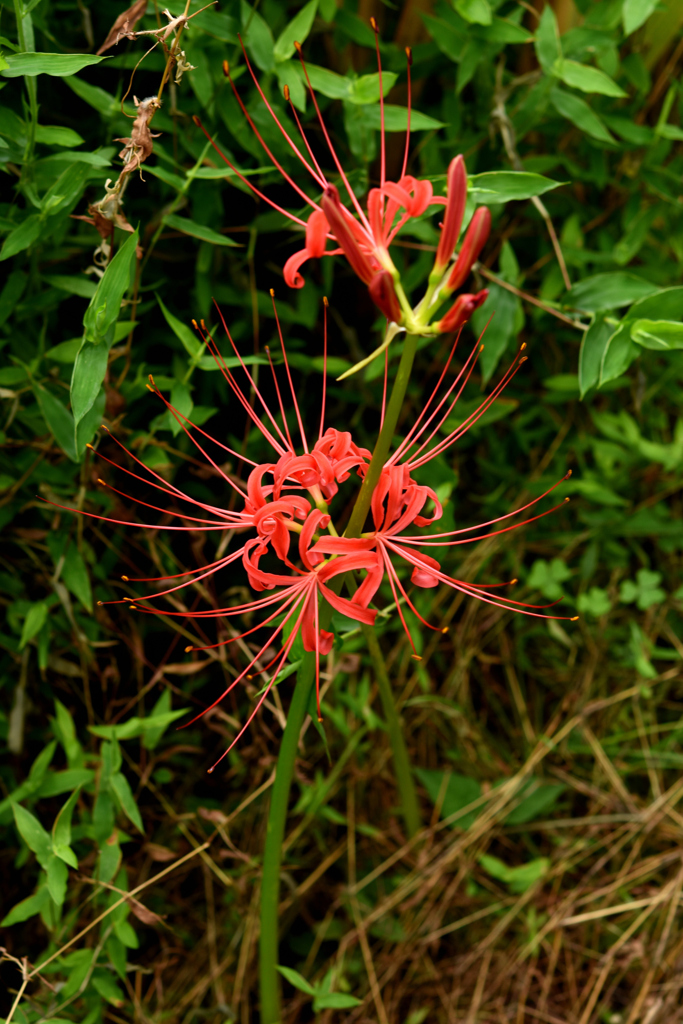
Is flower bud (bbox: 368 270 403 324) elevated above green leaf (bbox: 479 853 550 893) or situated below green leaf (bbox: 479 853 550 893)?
above

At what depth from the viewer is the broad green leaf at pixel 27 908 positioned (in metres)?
1.11

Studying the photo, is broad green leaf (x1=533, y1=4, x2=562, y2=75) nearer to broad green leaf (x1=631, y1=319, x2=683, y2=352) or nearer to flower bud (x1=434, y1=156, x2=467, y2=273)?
broad green leaf (x1=631, y1=319, x2=683, y2=352)

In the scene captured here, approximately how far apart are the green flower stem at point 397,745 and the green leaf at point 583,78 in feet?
2.99

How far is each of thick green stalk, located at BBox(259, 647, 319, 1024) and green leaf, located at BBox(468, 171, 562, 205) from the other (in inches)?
25.7

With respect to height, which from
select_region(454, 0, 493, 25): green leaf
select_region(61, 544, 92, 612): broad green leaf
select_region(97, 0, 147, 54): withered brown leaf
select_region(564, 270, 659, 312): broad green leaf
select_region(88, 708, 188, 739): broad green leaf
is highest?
select_region(97, 0, 147, 54): withered brown leaf

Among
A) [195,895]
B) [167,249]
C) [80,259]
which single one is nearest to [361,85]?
[167,249]

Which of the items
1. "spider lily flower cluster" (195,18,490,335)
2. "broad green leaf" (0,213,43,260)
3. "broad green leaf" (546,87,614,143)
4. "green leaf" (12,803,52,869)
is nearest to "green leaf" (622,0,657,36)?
"broad green leaf" (546,87,614,143)

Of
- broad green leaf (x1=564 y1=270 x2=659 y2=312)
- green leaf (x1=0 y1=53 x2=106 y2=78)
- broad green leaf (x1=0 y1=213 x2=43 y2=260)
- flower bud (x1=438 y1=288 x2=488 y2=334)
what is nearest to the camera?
flower bud (x1=438 y1=288 x2=488 y2=334)

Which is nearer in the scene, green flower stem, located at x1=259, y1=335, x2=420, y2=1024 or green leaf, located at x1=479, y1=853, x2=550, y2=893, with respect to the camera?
green flower stem, located at x1=259, y1=335, x2=420, y2=1024

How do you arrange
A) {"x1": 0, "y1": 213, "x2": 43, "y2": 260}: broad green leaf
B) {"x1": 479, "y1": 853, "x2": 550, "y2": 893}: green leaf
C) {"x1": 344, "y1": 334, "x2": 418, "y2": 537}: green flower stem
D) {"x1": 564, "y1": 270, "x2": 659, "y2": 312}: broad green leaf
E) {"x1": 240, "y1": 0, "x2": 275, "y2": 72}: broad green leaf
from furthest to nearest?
{"x1": 479, "y1": 853, "x2": 550, "y2": 893}: green leaf
{"x1": 564, "y1": 270, "x2": 659, "y2": 312}: broad green leaf
{"x1": 240, "y1": 0, "x2": 275, "y2": 72}: broad green leaf
{"x1": 0, "y1": 213, "x2": 43, "y2": 260}: broad green leaf
{"x1": 344, "y1": 334, "x2": 418, "y2": 537}: green flower stem

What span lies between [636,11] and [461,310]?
877mm

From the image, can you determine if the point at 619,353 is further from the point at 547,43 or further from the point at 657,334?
the point at 547,43

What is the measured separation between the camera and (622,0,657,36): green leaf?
3.94ft

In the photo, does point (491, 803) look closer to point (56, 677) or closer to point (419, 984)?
point (419, 984)
